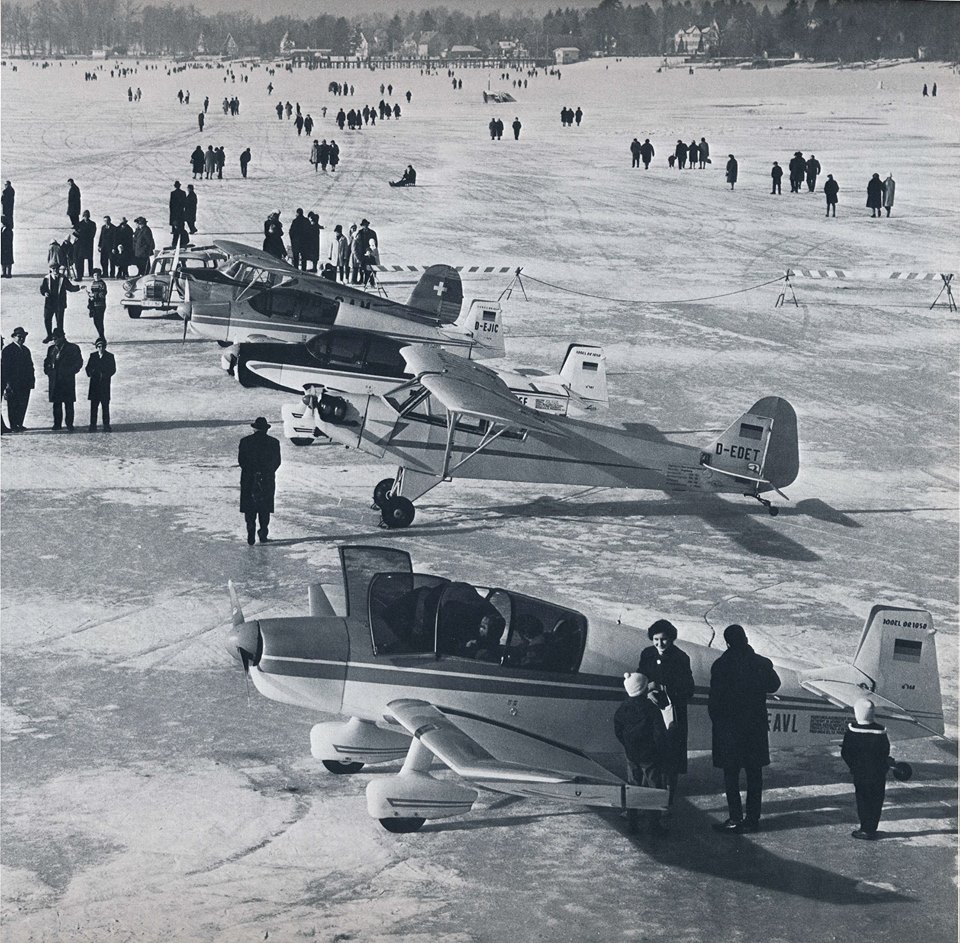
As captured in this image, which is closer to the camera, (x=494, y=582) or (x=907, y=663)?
(x=907, y=663)

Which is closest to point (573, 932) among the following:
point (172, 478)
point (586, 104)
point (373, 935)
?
point (373, 935)

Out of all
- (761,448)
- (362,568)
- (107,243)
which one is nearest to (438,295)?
(761,448)

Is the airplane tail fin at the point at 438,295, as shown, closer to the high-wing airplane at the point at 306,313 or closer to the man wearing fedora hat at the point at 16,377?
the high-wing airplane at the point at 306,313

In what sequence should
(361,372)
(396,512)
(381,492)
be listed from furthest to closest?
(361,372)
(381,492)
(396,512)

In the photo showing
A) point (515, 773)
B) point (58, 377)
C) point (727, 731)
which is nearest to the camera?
point (515, 773)

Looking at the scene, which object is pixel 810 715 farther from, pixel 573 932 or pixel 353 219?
pixel 353 219

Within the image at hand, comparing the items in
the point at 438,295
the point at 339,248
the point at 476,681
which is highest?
the point at 339,248

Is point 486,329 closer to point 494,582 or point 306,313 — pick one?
point 306,313
